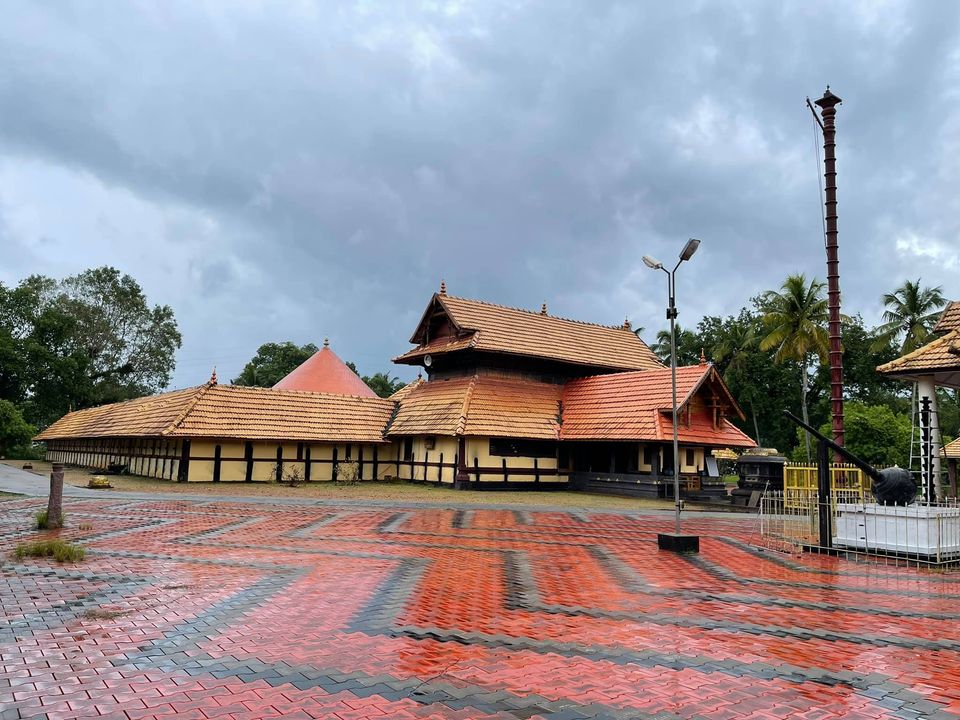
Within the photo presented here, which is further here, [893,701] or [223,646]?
[223,646]

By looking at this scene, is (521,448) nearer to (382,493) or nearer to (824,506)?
(382,493)

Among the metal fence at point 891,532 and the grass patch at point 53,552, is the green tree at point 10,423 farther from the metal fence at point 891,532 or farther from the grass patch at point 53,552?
the metal fence at point 891,532

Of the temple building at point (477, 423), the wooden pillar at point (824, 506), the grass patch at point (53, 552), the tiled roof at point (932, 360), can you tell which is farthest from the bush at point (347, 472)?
the tiled roof at point (932, 360)

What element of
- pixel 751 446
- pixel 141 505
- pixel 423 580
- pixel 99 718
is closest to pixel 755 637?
pixel 423 580

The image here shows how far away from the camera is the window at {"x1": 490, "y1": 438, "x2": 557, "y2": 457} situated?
97.3 feet

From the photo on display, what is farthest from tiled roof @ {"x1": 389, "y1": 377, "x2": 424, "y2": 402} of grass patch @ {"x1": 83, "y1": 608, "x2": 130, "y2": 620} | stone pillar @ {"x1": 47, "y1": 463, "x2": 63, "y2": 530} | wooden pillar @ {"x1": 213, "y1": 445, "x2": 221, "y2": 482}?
grass patch @ {"x1": 83, "y1": 608, "x2": 130, "y2": 620}

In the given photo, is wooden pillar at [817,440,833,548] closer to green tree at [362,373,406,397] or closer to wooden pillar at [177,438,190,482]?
wooden pillar at [177,438,190,482]

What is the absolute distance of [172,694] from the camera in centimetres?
522

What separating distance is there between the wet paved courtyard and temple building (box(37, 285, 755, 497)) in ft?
51.0

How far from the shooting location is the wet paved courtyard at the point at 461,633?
5266mm

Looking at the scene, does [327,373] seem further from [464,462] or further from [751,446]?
[751,446]

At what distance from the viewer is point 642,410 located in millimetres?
28500

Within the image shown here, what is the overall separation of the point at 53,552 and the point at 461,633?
7.40 m

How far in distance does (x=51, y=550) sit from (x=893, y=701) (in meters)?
11.4
